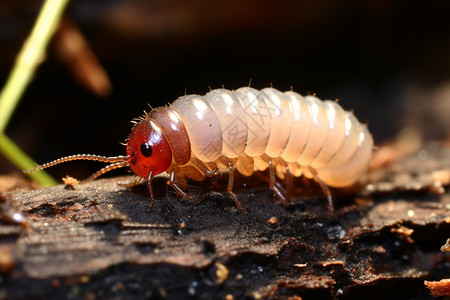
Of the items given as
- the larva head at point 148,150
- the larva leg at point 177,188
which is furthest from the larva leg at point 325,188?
the larva head at point 148,150

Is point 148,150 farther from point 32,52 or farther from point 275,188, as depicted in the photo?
point 32,52

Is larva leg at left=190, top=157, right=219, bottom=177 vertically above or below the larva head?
below

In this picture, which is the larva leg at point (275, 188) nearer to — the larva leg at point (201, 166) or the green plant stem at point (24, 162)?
the larva leg at point (201, 166)

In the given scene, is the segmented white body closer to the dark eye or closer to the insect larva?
the insect larva

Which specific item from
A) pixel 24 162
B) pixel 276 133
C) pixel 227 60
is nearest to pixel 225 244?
pixel 276 133

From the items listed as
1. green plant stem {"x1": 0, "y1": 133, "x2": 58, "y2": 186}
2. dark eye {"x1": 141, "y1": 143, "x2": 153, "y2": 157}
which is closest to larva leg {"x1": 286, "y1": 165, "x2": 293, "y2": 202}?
dark eye {"x1": 141, "y1": 143, "x2": 153, "y2": 157}

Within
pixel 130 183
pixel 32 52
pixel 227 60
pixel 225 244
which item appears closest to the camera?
pixel 225 244
